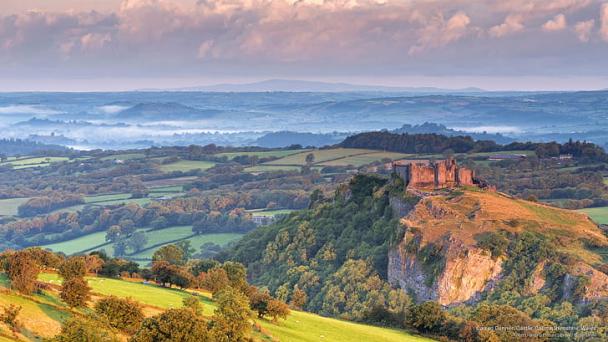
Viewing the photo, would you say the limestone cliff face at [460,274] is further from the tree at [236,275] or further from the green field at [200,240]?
the green field at [200,240]

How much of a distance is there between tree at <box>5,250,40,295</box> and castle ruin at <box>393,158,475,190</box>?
48487 mm

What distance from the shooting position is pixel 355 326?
6962 cm

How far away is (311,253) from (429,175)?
47.6 ft

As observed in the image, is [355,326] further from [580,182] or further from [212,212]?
[212,212]

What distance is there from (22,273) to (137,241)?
100948 millimetres

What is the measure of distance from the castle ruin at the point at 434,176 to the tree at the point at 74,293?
50.3 metres

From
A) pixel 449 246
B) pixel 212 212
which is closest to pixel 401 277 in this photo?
pixel 449 246

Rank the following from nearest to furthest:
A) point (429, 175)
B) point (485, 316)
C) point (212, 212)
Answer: point (485, 316)
point (429, 175)
point (212, 212)

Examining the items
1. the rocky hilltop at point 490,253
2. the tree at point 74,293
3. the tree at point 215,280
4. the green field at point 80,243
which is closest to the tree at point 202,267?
the tree at point 215,280

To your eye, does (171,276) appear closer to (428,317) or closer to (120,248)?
(428,317)

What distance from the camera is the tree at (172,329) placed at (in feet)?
151

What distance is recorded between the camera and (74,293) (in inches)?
2114

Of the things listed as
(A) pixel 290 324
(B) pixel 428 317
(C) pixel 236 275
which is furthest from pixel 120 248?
(A) pixel 290 324

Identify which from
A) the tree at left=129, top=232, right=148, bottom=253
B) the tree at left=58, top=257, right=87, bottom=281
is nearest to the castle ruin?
the tree at left=58, top=257, right=87, bottom=281
